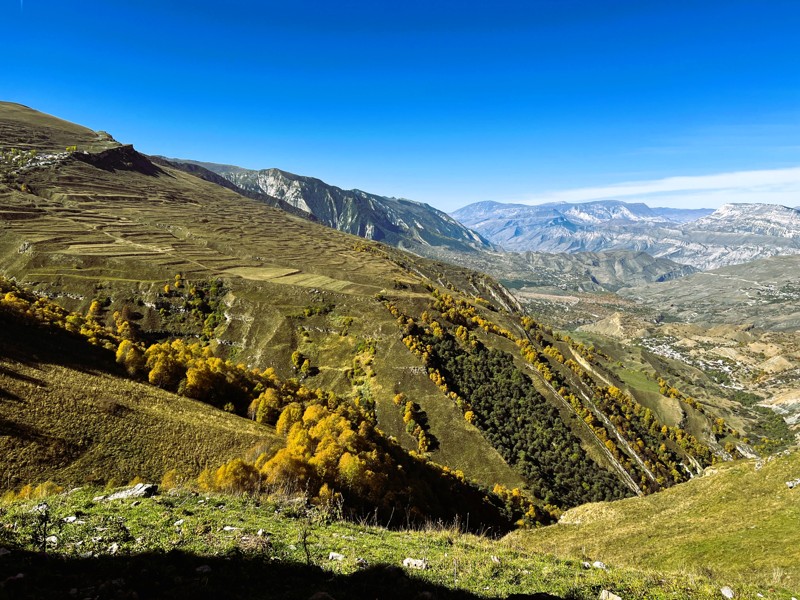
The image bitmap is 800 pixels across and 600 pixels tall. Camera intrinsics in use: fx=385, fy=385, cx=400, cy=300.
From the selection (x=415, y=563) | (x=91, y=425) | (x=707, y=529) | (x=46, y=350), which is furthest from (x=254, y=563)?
(x=46, y=350)

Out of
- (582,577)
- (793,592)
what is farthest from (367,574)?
(793,592)

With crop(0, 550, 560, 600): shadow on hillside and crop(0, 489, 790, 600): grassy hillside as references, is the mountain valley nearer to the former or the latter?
crop(0, 489, 790, 600): grassy hillside

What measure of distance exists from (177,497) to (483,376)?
141 meters

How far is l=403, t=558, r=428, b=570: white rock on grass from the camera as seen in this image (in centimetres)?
2008

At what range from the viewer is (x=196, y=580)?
50.9ft

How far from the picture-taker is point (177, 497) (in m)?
28.6

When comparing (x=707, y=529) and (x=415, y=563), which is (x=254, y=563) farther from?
(x=707, y=529)

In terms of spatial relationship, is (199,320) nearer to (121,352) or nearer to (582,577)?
(121,352)

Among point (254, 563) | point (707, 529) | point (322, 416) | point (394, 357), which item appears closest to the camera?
point (254, 563)

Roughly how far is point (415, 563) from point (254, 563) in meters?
8.17

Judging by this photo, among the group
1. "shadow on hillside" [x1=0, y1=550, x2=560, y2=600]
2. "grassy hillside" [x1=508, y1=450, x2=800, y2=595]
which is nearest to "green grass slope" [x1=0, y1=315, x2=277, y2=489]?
"shadow on hillside" [x1=0, y1=550, x2=560, y2=600]

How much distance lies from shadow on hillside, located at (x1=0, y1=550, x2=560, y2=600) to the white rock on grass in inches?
61.7

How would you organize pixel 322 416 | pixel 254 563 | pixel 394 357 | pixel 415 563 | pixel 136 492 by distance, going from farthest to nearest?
pixel 394 357
pixel 322 416
pixel 136 492
pixel 415 563
pixel 254 563

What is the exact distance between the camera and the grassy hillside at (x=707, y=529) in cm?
3225
